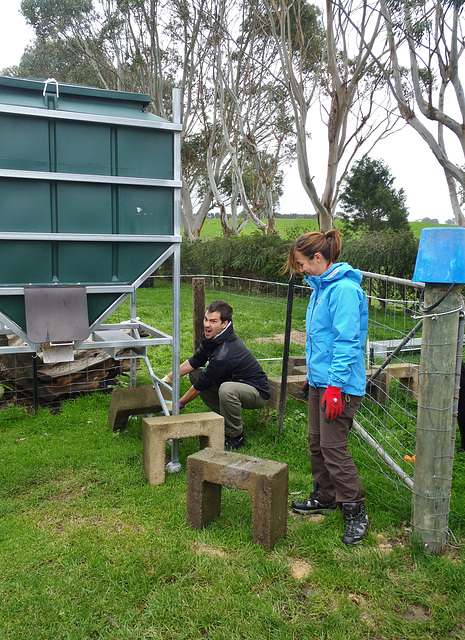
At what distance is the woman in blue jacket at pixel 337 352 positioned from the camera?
2971 millimetres

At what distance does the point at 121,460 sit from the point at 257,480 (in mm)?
1728

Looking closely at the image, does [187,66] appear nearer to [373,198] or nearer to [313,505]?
[373,198]

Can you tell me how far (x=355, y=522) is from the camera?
315cm

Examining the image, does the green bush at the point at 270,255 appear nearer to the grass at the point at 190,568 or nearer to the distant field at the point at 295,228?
the distant field at the point at 295,228

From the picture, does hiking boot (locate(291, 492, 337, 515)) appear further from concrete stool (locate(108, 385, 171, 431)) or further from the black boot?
concrete stool (locate(108, 385, 171, 431))

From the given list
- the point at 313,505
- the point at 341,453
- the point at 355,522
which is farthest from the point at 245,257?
the point at 355,522

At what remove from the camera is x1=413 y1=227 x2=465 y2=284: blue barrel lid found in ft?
8.64

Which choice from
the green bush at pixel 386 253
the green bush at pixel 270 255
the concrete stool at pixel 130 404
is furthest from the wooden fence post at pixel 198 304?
the green bush at pixel 386 253

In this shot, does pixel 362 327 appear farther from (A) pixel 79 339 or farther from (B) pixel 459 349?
(A) pixel 79 339

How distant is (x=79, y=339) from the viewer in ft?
12.3

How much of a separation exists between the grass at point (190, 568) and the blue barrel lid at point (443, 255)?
152 cm

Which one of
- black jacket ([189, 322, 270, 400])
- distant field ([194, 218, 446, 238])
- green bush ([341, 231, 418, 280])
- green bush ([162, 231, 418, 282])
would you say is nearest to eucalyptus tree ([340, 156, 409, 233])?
distant field ([194, 218, 446, 238])

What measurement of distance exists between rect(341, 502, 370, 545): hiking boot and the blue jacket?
704mm

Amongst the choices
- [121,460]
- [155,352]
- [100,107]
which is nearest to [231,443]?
[121,460]
